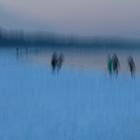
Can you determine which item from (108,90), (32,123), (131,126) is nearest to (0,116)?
(32,123)

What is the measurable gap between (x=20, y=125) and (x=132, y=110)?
313 centimetres

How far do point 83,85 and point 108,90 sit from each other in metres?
1.87

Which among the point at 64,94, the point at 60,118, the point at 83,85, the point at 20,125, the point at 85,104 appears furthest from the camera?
the point at 83,85

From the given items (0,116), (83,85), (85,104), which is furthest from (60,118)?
(83,85)

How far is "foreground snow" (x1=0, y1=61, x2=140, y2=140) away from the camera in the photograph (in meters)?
7.83

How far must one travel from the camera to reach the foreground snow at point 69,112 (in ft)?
25.7

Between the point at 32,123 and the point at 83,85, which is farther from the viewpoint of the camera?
the point at 83,85

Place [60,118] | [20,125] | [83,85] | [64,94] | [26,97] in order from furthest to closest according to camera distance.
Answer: [83,85]
[64,94]
[26,97]
[60,118]
[20,125]

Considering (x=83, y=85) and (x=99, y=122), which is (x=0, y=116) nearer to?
(x=99, y=122)

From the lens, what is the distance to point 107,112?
10.1m

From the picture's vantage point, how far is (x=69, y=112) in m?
9.94

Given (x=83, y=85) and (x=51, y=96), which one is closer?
(x=51, y=96)

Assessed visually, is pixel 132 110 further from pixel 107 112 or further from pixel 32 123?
pixel 32 123

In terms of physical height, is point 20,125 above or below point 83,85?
below
